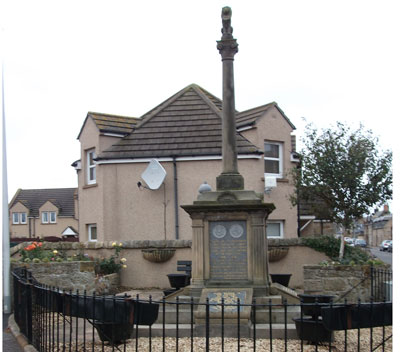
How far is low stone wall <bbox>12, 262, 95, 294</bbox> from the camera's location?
1281 centimetres

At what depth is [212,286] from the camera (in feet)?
32.2

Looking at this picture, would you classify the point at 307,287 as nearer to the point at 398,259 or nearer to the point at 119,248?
the point at 119,248

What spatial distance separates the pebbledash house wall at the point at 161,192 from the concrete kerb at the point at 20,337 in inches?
322

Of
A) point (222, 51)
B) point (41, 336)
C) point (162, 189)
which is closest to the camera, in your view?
point (41, 336)

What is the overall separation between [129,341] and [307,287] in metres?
5.95

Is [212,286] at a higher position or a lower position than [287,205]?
lower

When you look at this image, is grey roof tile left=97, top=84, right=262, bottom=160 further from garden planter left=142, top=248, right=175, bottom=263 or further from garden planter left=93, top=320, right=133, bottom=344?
garden planter left=93, top=320, right=133, bottom=344

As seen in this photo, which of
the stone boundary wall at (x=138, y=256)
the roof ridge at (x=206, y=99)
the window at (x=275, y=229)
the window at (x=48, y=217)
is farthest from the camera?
the window at (x=48, y=217)

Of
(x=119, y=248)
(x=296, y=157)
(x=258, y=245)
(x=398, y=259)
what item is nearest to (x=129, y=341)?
(x=258, y=245)

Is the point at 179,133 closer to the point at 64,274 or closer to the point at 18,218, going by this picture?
the point at 64,274

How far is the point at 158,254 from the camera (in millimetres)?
15203

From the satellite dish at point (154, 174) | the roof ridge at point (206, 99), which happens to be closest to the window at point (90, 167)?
the satellite dish at point (154, 174)

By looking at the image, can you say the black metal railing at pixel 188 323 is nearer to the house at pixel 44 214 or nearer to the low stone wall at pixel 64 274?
the low stone wall at pixel 64 274

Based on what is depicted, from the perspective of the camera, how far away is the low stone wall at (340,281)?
12734mm
